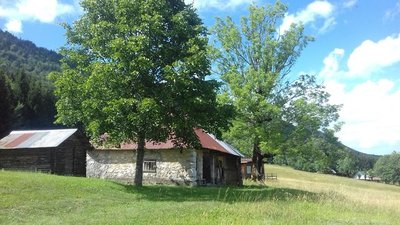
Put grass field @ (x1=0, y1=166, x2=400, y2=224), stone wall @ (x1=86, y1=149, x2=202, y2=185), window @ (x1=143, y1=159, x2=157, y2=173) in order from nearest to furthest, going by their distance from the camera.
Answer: grass field @ (x1=0, y1=166, x2=400, y2=224)
stone wall @ (x1=86, y1=149, x2=202, y2=185)
window @ (x1=143, y1=159, x2=157, y2=173)

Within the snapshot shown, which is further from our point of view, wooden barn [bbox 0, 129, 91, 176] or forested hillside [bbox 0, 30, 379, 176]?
forested hillside [bbox 0, 30, 379, 176]

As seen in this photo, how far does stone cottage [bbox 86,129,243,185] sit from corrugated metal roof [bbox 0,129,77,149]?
335cm

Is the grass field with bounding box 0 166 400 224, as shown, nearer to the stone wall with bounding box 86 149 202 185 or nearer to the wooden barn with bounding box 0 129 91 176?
the stone wall with bounding box 86 149 202 185

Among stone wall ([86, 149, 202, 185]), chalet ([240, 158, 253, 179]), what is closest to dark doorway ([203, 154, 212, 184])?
stone wall ([86, 149, 202, 185])

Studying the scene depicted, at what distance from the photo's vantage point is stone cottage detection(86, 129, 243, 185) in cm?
3572

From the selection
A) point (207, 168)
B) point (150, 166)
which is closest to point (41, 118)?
point (150, 166)

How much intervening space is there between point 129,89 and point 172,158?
34.9ft

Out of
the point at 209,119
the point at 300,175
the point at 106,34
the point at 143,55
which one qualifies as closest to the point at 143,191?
the point at 209,119

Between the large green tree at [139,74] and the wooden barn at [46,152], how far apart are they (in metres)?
11.8

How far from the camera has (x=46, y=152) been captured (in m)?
40.1

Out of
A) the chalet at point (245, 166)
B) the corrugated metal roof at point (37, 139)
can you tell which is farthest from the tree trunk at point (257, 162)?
the chalet at point (245, 166)

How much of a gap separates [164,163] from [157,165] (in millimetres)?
693

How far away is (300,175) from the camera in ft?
299

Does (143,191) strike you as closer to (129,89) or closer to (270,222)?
(129,89)
